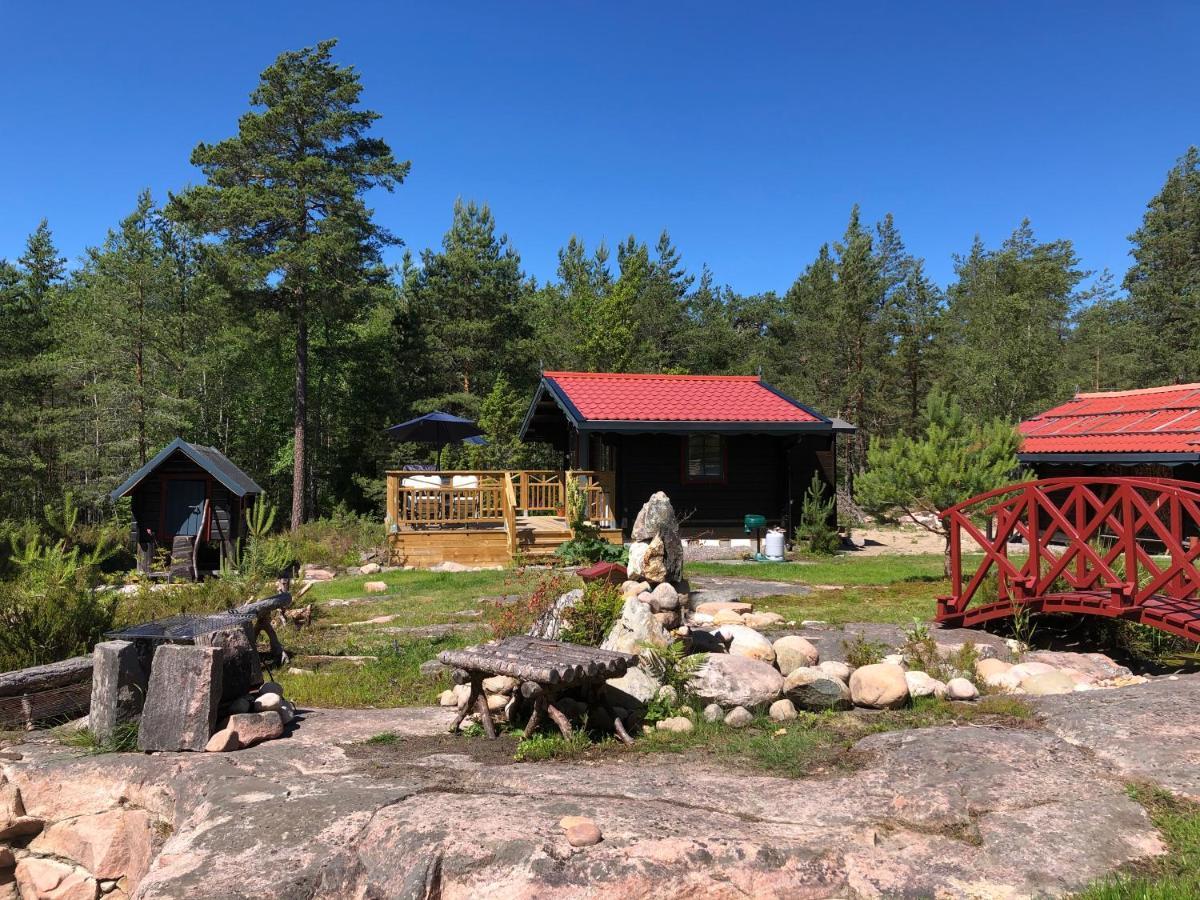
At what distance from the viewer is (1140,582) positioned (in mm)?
9742

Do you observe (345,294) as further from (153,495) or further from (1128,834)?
(1128,834)

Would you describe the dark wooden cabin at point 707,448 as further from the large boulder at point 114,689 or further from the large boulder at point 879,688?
the large boulder at point 114,689

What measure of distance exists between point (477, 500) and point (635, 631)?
10.4 meters

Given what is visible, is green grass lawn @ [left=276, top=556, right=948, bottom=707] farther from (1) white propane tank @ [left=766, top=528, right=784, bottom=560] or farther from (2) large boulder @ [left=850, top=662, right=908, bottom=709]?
(2) large boulder @ [left=850, top=662, right=908, bottom=709]

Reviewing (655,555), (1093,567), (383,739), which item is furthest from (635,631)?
(1093,567)

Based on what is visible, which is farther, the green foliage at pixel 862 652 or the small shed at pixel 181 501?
the small shed at pixel 181 501

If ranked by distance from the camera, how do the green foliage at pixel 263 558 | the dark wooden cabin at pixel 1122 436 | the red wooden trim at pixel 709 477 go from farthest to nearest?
the red wooden trim at pixel 709 477 → the dark wooden cabin at pixel 1122 436 → the green foliage at pixel 263 558

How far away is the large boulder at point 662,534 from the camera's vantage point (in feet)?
25.6

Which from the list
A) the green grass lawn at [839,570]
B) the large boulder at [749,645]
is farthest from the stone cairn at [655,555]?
the green grass lawn at [839,570]

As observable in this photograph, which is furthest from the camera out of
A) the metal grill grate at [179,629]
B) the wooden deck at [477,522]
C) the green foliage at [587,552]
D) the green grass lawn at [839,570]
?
the wooden deck at [477,522]

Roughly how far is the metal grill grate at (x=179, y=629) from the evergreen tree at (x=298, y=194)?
17171 mm

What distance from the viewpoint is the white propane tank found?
54.7 ft

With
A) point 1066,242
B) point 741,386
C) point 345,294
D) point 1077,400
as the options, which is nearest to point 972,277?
point 1066,242

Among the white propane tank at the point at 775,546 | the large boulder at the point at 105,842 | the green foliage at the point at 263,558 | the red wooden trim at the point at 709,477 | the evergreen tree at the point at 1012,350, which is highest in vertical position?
the evergreen tree at the point at 1012,350
